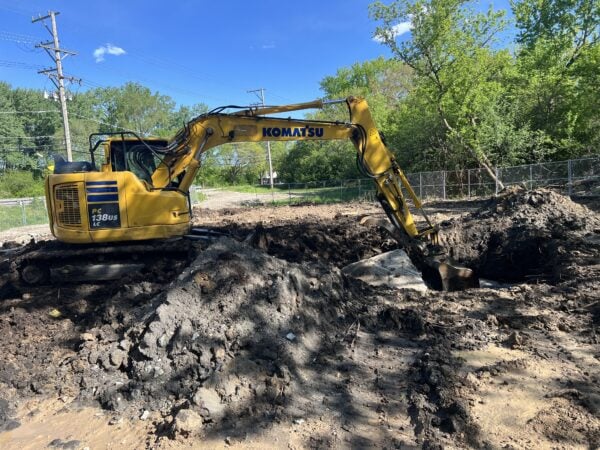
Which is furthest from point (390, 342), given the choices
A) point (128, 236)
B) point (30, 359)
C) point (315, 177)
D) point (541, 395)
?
point (315, 177)

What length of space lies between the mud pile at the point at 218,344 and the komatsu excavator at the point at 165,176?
223 cm

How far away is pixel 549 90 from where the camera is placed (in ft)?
83.9

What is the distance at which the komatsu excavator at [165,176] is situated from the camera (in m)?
7.03

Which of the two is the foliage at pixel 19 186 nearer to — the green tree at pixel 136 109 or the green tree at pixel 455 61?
the green tree at pixel 136 109

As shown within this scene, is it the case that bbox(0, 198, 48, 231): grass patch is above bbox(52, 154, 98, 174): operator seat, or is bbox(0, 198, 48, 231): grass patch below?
below

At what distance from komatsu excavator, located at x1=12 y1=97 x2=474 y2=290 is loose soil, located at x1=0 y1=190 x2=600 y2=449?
3.84 feet

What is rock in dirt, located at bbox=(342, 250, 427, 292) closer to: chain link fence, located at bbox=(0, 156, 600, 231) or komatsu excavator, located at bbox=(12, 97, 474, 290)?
komatsu excavator, located at bbox=(12, 97, 474, 290)

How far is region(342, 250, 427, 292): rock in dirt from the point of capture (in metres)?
7.77

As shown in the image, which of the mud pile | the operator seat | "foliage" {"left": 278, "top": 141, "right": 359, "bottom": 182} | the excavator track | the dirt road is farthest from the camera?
"foliage" {"left": 278, "top": 141, "right": 359, "bottom": 182}

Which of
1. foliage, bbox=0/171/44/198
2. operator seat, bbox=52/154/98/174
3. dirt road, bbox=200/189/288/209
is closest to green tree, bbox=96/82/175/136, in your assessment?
foliage, bbox=0/171/44/198

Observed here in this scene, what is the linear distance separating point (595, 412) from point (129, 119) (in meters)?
84.5

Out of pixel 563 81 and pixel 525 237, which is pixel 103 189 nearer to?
pixel 525 237

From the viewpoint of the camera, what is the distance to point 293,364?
436cm

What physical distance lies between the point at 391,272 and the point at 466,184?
2098cm
